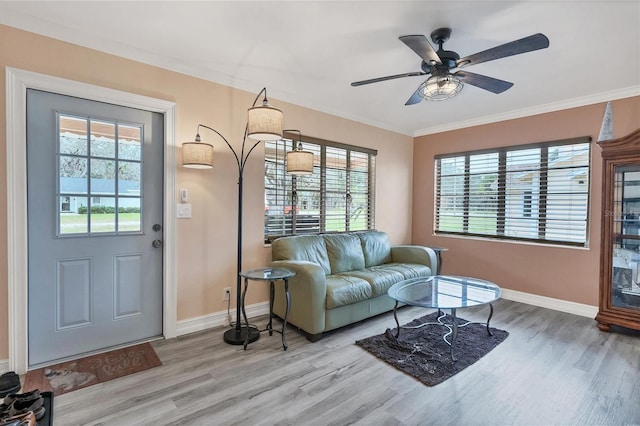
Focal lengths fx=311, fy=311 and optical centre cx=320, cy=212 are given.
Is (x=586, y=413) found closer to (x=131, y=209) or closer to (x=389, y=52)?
(x=389, y=52)

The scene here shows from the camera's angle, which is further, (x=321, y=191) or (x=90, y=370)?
(x=321, y=191)

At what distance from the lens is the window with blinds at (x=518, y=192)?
3625 millimetres

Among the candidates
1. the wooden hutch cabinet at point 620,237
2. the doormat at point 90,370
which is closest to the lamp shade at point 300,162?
the doormat at point 90,370

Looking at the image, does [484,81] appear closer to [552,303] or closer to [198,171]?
[198,171]

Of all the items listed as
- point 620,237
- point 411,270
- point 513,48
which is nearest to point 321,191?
point 411,270

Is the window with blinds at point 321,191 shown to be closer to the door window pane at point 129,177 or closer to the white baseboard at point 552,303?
the door window pane at point 129,177

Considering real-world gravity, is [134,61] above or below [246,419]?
above

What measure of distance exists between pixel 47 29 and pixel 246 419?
2995mm

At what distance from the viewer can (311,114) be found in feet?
12.5

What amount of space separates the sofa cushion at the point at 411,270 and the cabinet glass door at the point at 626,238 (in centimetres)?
175

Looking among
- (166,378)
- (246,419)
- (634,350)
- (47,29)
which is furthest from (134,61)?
(634,350)

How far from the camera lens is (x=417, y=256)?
13.2ft

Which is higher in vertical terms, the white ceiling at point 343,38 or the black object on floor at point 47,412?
the white ceiling at point 343,38

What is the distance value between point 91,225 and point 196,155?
0.99 m
